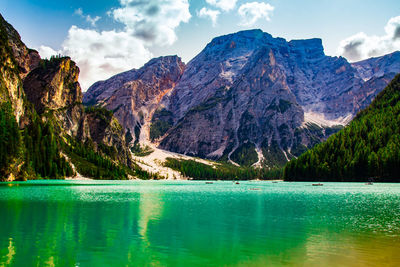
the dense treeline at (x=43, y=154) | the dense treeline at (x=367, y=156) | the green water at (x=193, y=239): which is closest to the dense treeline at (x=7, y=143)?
the dense treeline at (x=43, y=154)

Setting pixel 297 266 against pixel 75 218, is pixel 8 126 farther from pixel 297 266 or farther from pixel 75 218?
pixel 297 266

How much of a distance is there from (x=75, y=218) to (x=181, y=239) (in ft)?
52.2

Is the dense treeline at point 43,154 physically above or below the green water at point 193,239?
above

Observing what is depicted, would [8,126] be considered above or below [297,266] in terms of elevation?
above

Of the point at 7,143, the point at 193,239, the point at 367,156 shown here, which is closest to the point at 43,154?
the point at 7,143

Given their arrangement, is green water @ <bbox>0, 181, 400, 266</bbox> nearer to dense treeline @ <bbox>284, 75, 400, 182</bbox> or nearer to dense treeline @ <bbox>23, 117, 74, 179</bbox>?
dense treeline @ <bbox>23, 117, 74, 179</bbox>

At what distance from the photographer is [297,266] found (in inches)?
772

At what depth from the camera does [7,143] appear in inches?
4808

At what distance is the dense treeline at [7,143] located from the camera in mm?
121375

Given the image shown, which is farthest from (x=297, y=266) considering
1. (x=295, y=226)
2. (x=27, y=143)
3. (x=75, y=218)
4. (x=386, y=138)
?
(x=386, y=138)

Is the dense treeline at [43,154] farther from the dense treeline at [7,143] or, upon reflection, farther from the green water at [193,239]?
the green water at [193,239]

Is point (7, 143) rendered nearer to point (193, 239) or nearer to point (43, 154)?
point (43, 154)

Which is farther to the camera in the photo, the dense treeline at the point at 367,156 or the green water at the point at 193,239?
the dense treeline at the point at 367,156

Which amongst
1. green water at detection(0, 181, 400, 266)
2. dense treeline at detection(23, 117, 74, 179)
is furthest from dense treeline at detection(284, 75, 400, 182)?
dense treeline at detection(23, 117, 74, 179)
